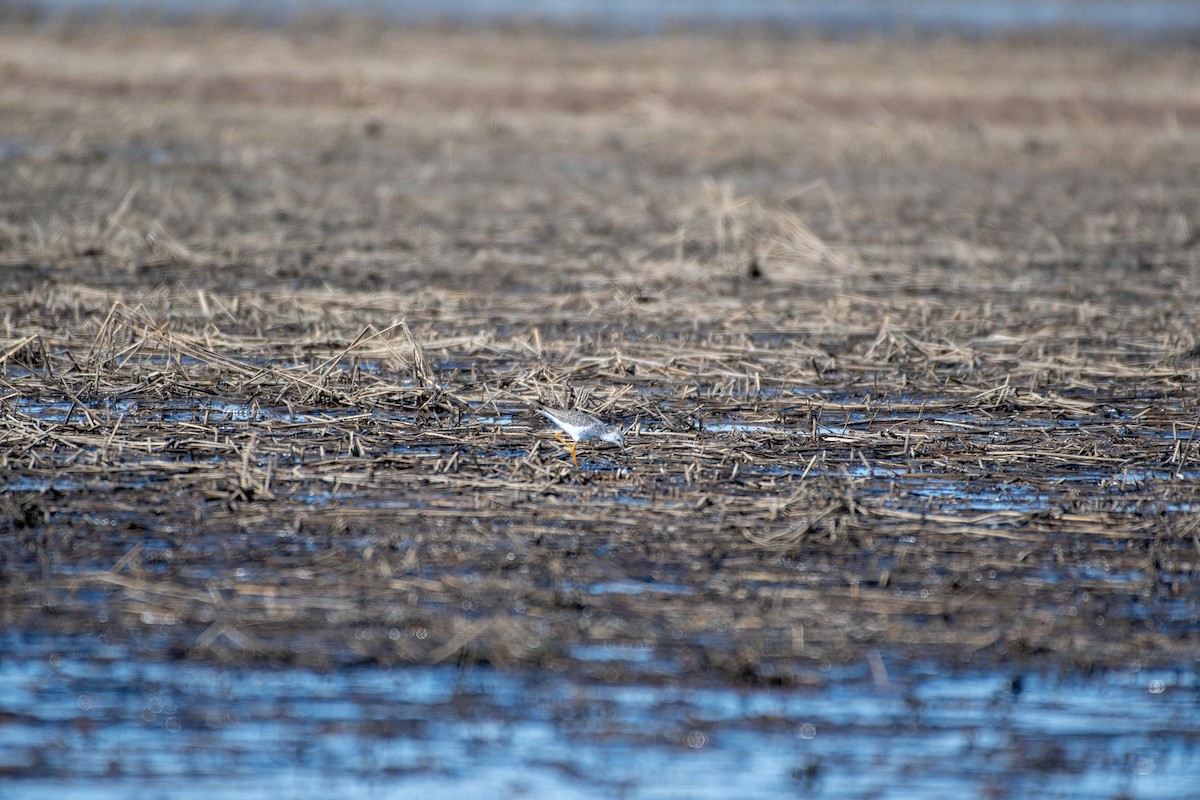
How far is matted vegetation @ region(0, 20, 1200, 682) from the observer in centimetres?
572

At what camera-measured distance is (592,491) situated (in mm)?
7078

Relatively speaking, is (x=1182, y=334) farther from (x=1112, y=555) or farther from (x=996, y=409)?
(x=1112, y=555)

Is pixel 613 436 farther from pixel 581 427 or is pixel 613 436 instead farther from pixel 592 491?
pixel 592 491

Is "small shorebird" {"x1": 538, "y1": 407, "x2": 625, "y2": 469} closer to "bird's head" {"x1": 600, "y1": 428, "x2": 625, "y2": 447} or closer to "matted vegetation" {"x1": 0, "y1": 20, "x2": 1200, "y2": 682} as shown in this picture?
"bird's head" {"x1": 600, "y1": 428, "x2": 625, "y2": 447}

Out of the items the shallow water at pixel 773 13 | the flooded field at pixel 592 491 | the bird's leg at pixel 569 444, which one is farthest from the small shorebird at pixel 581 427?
the shallow water at pixel 773 13

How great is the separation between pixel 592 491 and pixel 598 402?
1.57 m

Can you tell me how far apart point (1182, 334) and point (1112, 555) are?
4.78 meters

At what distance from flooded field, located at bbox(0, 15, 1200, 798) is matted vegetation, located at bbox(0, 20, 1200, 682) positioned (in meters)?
0.03

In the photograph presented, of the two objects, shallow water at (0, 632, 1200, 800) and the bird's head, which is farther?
the bird's head

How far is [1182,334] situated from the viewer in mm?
10656

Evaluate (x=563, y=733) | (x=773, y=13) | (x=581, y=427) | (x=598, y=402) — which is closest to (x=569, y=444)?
(x=581, y=427)

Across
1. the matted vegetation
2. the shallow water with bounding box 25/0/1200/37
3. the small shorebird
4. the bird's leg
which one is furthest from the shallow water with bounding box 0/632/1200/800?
the shallow water with bounding box 25/0/1200/37

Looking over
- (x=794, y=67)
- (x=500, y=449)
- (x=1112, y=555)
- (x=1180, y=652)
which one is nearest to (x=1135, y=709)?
(x=1180, y=652)

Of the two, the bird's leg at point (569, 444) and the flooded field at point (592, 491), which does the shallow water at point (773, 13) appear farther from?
the bird's leg at point (569, 444)
